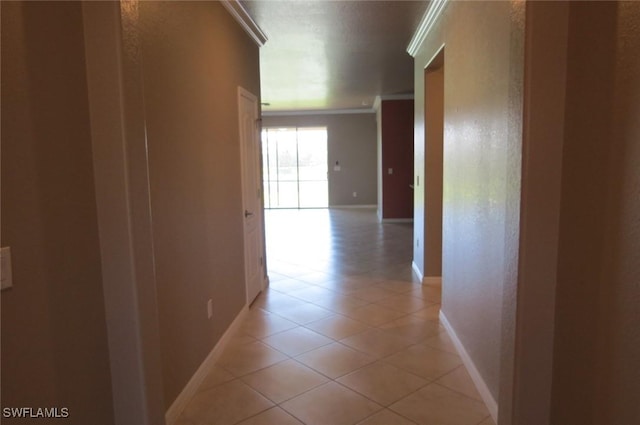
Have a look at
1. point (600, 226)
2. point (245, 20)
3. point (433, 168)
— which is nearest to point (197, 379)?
point (600, 226)

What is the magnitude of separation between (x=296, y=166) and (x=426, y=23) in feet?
28.9

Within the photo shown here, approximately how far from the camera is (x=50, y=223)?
141cm

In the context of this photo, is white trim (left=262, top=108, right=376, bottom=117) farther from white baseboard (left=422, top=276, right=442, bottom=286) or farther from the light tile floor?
white baseboard (left=422, top=276, right=442, bottom=286)

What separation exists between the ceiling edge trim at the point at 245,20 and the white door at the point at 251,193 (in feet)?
1.87

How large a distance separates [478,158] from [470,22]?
3.01ft

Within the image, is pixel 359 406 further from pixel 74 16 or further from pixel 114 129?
pixel 74 16

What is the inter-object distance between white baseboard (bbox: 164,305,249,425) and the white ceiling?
2.68 metres

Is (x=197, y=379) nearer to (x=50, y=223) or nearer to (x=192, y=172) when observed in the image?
(x=192, y=172)

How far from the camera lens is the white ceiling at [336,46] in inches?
147

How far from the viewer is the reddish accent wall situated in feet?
31.1

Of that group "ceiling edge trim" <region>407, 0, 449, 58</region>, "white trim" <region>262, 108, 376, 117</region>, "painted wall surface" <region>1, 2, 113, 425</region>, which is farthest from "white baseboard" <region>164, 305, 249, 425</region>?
"white trim" <region>262, 108, 376, 117</region>

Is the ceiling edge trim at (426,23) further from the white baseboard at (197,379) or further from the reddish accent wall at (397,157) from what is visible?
the reddish accent wall at (397,157)

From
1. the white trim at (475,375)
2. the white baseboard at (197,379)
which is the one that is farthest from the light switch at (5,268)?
the white trim at (475,375)

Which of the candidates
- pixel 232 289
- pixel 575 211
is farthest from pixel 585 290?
pixel 232 289
